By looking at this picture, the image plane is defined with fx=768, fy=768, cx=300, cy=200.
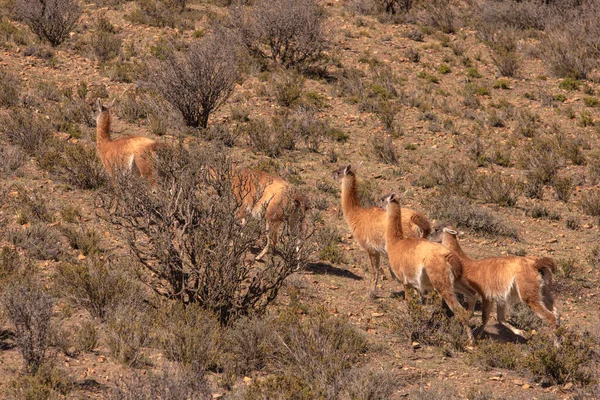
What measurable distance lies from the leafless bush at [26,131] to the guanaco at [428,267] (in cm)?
678

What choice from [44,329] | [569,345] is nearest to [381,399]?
[569,345]

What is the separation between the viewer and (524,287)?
8.27 metres

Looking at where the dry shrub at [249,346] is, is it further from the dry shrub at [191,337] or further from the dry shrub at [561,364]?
the dry shrub at [561,364]

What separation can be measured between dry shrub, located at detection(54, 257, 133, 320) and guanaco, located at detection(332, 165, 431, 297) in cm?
320

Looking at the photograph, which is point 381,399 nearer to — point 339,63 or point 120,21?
point 339,63

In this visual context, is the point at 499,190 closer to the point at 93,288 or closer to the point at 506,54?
the point at 93,288

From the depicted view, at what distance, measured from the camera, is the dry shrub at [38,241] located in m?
9.04

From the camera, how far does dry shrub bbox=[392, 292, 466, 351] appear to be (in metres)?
8.23

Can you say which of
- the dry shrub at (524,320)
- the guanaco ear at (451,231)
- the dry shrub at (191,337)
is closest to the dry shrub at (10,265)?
the dry shrub at (191,337)

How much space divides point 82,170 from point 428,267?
588cm

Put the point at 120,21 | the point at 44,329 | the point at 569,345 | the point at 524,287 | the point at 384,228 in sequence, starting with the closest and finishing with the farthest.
A: the point at 44,329
the point at 569,345
the point at 524,287
the point at 384,228
the point at 120,21

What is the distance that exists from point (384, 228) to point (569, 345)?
2820mm

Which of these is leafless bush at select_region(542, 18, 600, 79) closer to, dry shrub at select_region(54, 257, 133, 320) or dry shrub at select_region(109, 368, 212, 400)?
dry shrub at select_region(54, 257, 133, 320)

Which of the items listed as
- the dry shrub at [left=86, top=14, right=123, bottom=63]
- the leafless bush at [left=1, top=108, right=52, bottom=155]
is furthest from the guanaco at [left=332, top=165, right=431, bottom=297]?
the dry shrub at [left=86, top=14, right=123, bottom=63]
